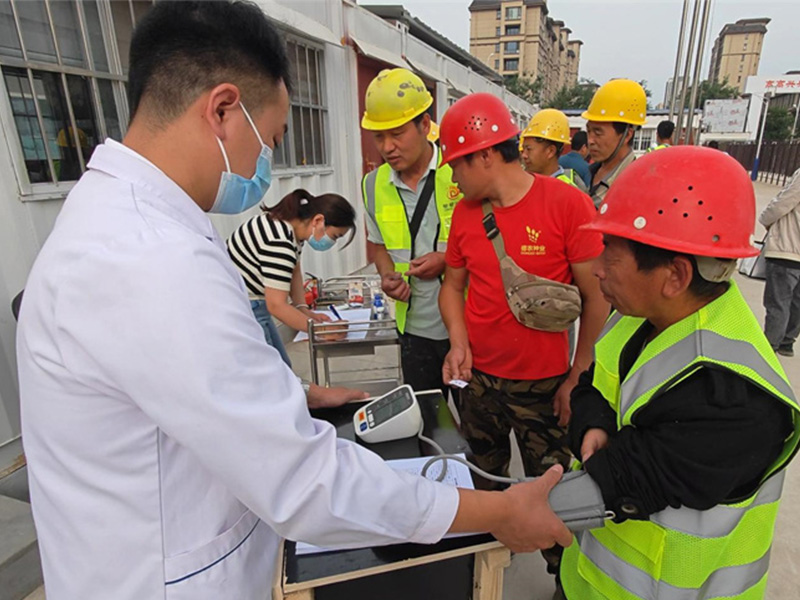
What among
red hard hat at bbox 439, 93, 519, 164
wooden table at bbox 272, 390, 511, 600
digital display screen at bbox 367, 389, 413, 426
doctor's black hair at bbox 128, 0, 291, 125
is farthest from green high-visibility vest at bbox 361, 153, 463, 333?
doctor's black hair at bbox 128, 0, 291, 125

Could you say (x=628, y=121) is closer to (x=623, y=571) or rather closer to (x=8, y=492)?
(x=623, y=571)

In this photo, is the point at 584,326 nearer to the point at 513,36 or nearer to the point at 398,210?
the point at 398,210

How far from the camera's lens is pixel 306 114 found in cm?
511

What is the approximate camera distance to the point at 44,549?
84 centimetres

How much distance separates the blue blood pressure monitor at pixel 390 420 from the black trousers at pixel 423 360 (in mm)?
922

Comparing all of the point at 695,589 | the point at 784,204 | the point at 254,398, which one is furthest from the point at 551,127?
the point at 254,398

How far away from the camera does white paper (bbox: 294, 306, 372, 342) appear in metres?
2.79

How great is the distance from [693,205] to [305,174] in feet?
14.8

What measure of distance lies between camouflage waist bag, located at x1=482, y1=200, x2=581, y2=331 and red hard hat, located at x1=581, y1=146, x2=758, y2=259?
675 millimetres

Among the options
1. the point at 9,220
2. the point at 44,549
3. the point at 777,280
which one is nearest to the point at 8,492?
the point at 9,220

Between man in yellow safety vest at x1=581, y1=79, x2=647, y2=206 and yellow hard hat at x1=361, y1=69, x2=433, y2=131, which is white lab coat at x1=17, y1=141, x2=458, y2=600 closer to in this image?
yellow hard hat at x1=361, y1=69, x2=433, y2=131

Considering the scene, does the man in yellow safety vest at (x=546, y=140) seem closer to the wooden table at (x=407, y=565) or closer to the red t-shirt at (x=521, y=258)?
the red t-shirt at (x=521, y=258)

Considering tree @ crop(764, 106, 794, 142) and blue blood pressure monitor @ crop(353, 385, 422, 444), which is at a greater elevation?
tree @ crop(764, 106, 794, 142)

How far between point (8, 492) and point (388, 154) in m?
2.41
